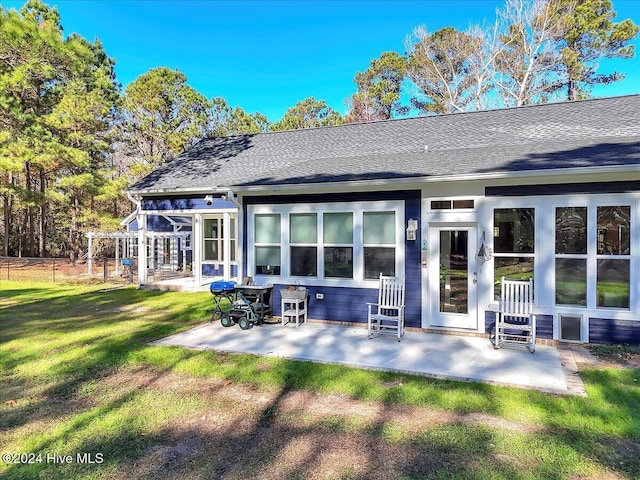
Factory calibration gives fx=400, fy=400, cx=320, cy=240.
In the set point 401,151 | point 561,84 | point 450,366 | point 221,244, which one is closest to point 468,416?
point 450,366

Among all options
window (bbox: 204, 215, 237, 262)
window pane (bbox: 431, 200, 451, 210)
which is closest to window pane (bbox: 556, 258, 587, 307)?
window pane (bbox: 431, 200, 451, 210)

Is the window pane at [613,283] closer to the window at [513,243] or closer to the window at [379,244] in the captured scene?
the window at [513,243]

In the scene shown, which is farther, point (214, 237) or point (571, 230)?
point (214, 237)

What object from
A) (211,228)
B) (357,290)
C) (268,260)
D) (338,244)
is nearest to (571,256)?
(357,290)

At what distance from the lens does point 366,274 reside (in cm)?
721

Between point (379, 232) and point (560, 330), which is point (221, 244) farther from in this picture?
point (560, 330)

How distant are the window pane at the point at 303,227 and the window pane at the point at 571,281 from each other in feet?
13.2

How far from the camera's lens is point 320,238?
7.51m

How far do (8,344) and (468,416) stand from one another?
6676mm

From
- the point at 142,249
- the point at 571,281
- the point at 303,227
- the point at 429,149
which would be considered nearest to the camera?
the point at 571,281

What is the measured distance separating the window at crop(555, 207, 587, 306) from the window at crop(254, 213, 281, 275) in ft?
15.7

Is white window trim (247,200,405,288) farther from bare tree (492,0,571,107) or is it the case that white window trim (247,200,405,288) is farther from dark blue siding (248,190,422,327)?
bare tree (492,0,571,107)

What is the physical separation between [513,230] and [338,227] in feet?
9.57

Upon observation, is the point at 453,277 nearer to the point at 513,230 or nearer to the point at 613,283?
the point at 513,230
